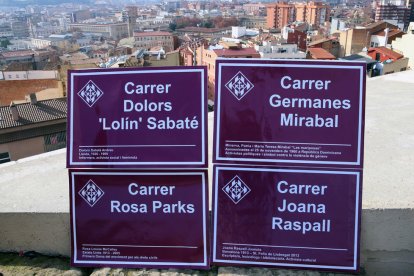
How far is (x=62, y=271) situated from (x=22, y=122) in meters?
14.0

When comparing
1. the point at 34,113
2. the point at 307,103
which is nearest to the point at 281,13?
the point at 34,113

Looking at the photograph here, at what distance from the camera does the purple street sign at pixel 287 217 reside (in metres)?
1.87

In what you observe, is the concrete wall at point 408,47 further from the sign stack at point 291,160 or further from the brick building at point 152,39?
the brick building at point 152,39

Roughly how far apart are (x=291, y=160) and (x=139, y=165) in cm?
72

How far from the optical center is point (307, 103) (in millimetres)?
1855

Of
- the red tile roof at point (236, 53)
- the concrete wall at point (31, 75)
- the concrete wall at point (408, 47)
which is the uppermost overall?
the concrete wall at point (408, 47)

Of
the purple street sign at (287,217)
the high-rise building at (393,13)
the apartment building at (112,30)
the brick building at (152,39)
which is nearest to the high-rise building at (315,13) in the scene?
the high-rise building at (393,13)

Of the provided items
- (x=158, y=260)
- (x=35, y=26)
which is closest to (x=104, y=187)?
(x=158, y=260)

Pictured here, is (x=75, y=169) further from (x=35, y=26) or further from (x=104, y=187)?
(x=35, y=26)

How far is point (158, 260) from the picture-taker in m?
1.98

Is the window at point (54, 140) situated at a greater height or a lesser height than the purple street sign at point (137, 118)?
lesser

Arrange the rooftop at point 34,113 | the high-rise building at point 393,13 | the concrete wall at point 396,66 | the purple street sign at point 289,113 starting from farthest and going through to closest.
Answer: the high-rise building at point 393,13, the concrete wall at point 396,66, the rooftop at point 34,113, the purple street sign at point 289,113

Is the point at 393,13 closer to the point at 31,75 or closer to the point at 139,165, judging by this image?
the point at 31,75

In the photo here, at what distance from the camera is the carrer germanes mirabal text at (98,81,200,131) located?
1.90 metres
